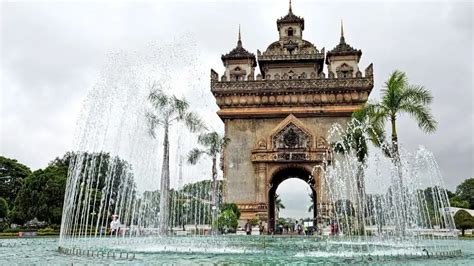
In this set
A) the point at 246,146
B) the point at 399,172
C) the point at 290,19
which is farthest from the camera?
the point at 290,19

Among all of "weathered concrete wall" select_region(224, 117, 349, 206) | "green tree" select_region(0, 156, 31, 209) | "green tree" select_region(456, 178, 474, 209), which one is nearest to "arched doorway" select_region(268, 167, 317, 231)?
"weathered concrete wall" select_region(224, 117, 349, 206)

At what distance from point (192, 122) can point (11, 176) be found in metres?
43.9

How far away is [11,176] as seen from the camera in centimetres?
6266

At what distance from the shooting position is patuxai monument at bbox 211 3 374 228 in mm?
38250

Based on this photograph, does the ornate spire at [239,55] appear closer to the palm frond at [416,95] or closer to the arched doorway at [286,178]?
the arched doorway at [286,178]

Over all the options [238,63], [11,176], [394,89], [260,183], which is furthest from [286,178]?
[11,176]

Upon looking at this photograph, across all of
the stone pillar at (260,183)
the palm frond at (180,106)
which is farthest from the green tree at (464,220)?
the palm frond at (180,106)

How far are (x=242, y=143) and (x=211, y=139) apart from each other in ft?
25.3

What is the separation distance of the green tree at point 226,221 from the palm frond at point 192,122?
640 centimetres

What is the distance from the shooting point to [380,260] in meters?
12.2

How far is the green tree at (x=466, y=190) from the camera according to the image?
268 feet

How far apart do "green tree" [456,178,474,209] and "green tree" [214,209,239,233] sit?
59.7 metres

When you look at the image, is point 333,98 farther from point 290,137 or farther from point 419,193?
point 419,193

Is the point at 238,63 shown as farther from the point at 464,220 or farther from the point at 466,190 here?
the point at 466,190
